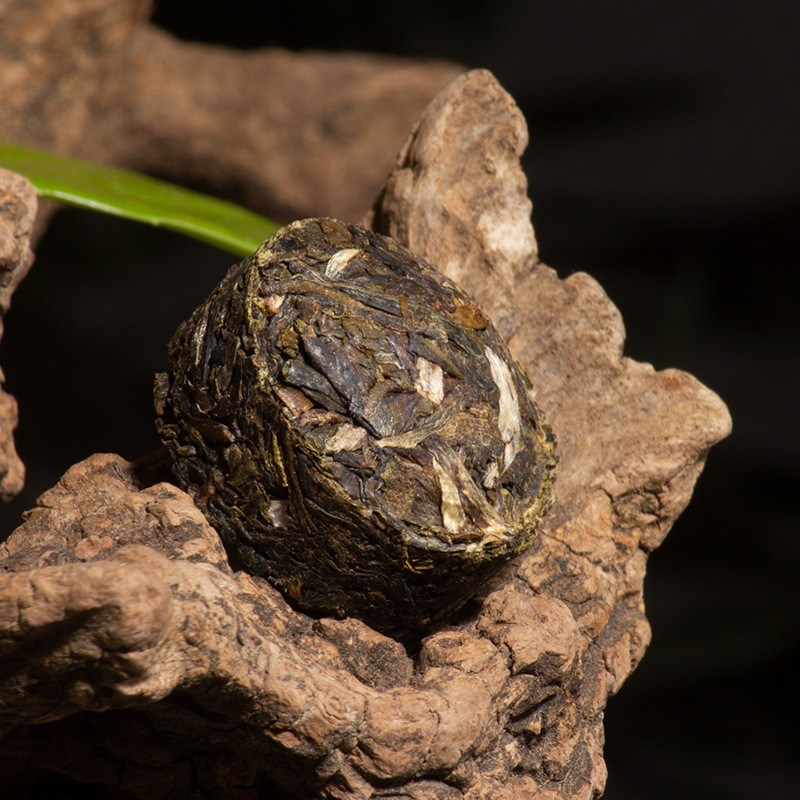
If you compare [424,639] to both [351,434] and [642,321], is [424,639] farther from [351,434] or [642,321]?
[642,321]

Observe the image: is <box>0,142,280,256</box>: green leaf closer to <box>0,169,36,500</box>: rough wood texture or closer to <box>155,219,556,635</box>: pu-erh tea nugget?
<box>0,169,36,500</box>: rough wood texture


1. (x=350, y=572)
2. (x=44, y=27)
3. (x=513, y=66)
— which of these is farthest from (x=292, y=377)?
(x=513, y=66)

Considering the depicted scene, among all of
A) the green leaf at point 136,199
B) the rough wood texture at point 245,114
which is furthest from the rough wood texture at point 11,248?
the rough wood texture at point 245,114

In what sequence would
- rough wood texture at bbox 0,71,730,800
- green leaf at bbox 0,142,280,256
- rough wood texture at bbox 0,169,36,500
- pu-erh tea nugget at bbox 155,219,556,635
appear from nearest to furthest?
rough wood texture at bbox 0,71,730,800 → pu-erh tea nugget at bbox 155,219,556,635 → rough wood texture at bbox 0,169,36,500 → green leaf at bbox 0,142,280,256

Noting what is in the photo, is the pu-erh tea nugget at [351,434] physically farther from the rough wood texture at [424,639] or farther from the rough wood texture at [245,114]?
the rough wood texture at [245,114]

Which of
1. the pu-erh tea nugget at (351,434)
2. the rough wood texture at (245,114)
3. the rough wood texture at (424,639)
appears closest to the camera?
the rough wood texture at (424,639)

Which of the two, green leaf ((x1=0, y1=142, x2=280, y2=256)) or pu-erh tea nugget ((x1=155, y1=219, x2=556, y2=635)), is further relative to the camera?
green leaf ((x1=0, y1=142, x2=280, y2=256))

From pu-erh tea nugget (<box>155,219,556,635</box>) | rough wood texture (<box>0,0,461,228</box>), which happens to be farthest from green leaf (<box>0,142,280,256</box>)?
rough wood texture (<box>0,0,461,228</box>)
